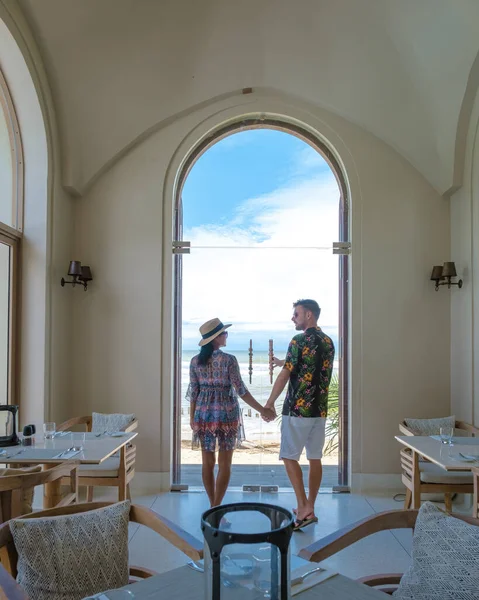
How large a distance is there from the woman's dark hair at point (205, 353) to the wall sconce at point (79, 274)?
149 cm

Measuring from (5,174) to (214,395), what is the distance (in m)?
2.50

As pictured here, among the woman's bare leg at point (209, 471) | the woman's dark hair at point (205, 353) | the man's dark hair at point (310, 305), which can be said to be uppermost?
the man's dark hair at point (310, 305)

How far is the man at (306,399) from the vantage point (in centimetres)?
372

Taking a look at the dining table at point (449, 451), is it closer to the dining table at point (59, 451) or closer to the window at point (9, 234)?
the dining table at point (59, 451)

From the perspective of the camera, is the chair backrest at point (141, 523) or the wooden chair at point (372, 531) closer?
the chair backrest at point (141, 523)

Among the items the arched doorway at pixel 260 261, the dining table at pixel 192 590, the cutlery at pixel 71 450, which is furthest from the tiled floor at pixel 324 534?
the dining table at pixel 192 590

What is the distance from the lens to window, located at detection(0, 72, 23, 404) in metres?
4.00

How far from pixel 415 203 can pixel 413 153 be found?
46 centimetres

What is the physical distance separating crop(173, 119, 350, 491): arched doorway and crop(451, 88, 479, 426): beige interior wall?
0.97 metres

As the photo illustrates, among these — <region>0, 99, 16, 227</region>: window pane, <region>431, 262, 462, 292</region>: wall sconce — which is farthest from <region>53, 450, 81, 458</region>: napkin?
<region>431, 262, 462, 292</region>: wall sconce

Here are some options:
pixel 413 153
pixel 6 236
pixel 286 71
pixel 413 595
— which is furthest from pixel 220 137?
pixel 413 595

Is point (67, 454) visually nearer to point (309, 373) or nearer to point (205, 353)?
point (205, 353)

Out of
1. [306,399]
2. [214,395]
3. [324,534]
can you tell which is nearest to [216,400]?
[214,395]

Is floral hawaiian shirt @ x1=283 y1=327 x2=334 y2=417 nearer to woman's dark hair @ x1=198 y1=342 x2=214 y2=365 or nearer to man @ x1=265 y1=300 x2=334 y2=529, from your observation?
man @ x1=265 y1=300 x2=334 y2=529
